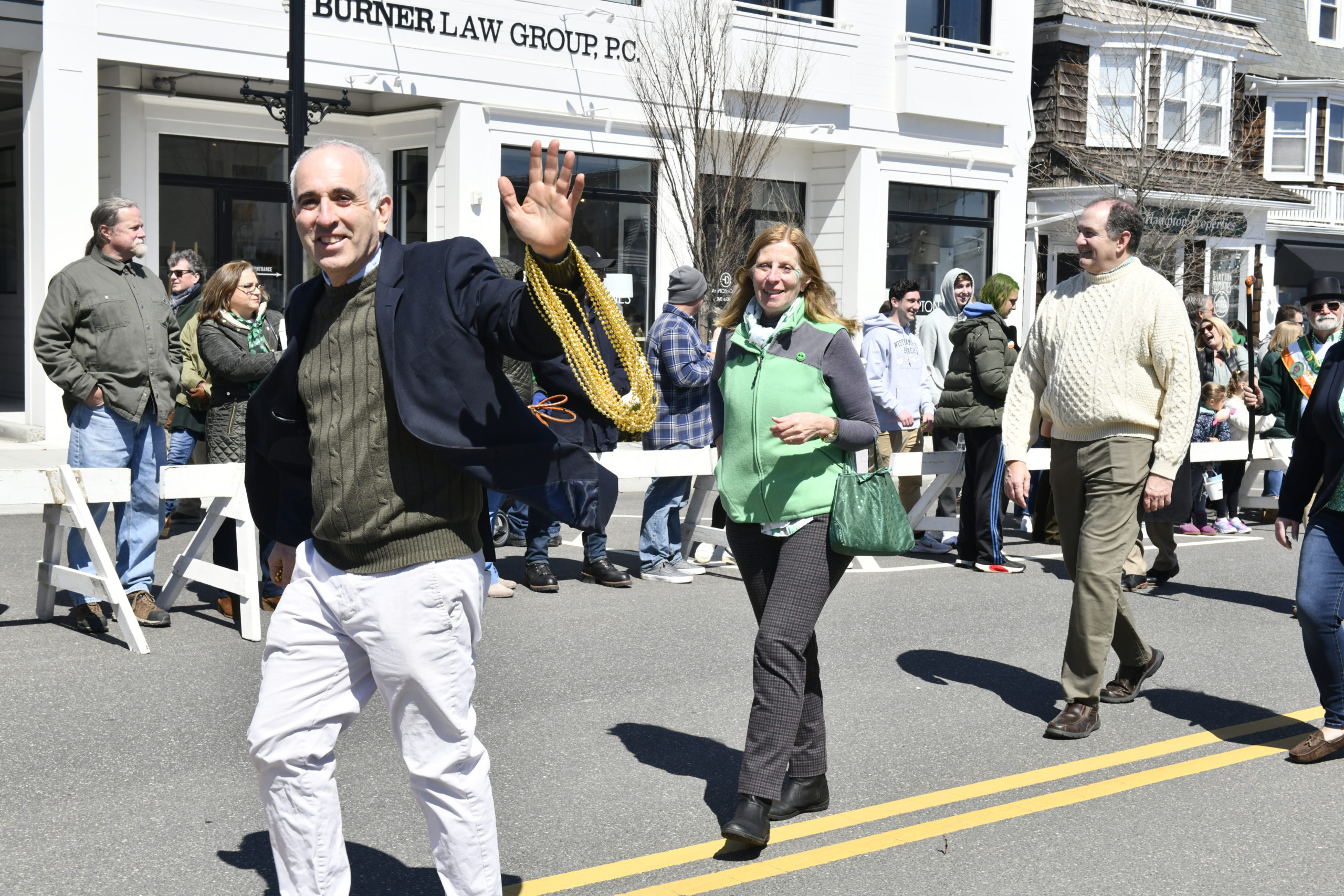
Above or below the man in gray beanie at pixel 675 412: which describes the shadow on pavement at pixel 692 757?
below

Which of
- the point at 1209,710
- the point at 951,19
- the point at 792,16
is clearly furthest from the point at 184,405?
the point at 951,19

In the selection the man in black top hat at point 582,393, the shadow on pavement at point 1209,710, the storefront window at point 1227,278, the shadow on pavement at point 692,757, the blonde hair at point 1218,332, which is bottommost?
the shadow on pavement at point 692,757

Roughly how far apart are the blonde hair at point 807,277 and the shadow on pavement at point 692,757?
5.27ft

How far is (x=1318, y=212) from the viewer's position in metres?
32.5

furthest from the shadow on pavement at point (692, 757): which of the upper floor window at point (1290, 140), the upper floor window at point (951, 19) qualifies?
the upper floor window at point (1290, 140)

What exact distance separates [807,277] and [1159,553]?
17.1 ft

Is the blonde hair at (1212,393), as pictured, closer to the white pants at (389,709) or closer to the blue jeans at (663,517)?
the blue jeans at (663,517)

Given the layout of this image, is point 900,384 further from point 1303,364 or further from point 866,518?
point 866,518

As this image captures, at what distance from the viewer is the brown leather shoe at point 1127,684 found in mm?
6367

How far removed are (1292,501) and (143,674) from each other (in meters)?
5.02

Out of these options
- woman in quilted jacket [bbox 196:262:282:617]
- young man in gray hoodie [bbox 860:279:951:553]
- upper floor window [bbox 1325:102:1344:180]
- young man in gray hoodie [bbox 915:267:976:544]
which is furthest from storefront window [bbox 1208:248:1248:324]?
woman in quilted jacket [bbox 196:262:282:617]

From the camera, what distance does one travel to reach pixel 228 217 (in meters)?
17.6

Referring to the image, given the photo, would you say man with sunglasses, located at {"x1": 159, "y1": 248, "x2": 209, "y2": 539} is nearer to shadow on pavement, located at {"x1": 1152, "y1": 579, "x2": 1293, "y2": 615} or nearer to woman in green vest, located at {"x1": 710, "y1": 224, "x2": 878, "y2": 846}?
woman in green vest, located at {"x1": 710, "y1": 224, "x2": 878, "y2": 846}

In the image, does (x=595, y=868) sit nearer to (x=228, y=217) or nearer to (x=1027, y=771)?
(x=1027, y=771)
